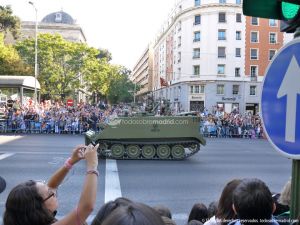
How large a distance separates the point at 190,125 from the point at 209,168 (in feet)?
11.4

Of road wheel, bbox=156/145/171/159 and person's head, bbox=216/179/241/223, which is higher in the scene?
person's head, bbox=216/179/241/223

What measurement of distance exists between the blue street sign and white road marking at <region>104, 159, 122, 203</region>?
264 inches

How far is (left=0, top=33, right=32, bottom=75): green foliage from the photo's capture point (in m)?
44.9

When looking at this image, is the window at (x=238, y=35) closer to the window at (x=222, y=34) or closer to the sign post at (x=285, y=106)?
the window at (x=222, y=34)

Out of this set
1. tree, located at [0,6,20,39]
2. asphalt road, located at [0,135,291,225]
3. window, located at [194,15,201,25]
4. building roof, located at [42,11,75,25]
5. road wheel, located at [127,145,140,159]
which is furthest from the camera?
building roof, located at [42,11,75,25]

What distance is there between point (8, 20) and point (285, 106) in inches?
2063

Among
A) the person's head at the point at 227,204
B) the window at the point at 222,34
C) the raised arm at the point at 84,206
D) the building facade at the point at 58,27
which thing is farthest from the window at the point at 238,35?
the raised arm at the point at 84,206

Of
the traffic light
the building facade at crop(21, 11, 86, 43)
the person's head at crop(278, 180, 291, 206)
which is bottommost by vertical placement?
the person's head at crop(278, 180, 291, 206)

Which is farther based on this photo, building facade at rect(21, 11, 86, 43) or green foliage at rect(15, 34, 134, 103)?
building facade at rect(21, 11, 86, 43)

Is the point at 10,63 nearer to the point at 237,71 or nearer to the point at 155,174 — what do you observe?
the point at 237,71

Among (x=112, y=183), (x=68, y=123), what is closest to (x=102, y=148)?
(x=112, y=183)

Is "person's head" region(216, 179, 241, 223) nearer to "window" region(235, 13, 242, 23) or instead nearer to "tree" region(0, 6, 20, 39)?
"tree" region(0, 6, 20, 39)

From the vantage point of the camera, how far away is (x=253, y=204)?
273 cm

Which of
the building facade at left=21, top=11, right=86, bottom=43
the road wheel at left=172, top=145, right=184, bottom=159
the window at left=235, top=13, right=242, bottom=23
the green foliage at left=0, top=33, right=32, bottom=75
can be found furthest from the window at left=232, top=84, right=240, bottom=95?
the road wheel at left=172, top=145, right=184, bottom=159
